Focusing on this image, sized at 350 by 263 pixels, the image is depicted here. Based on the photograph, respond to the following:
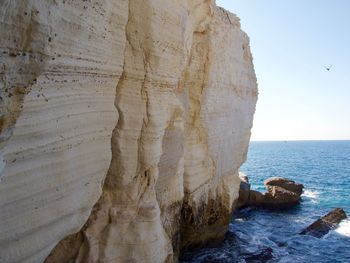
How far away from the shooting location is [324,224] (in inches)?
760

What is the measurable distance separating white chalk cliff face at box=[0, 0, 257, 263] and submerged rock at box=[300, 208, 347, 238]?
6.49 meters

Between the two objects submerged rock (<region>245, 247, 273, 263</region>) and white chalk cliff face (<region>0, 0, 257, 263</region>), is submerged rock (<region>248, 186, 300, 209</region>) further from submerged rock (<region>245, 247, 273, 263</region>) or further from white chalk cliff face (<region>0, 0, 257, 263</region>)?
white chalk cliff face (<region>0, 0, 257, 263</region>)

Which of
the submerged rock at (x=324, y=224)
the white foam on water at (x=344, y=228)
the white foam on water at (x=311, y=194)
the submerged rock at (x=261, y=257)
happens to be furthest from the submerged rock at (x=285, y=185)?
the submerged rock at (x=261, y=257)

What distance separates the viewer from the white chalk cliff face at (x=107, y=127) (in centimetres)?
496

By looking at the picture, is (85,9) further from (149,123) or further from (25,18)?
(149,123)

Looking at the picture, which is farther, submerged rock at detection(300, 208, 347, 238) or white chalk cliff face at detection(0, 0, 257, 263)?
submerged rock at detection(300, 208, 347, 238)

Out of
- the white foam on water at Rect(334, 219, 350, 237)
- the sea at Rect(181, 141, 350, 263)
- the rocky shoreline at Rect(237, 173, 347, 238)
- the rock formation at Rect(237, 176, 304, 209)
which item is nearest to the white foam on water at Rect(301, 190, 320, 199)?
the sea at Rect(181, 141, 350, 263)

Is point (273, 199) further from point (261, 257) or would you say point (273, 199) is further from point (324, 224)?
point (261, 257)

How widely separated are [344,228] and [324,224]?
1.08 meters

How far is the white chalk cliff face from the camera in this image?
4.96 m

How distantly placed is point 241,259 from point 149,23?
9.32 metres

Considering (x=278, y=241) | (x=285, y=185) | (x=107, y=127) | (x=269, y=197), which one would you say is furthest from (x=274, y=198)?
(x=107, y=127)

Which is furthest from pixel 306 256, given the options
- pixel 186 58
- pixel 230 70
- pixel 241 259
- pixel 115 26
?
pixel 115 26

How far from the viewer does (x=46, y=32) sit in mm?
4324
